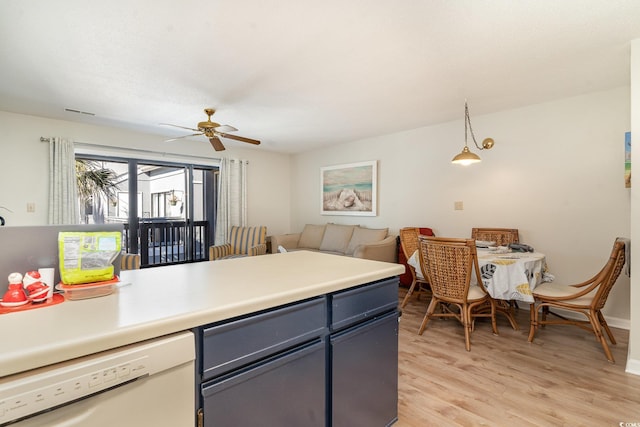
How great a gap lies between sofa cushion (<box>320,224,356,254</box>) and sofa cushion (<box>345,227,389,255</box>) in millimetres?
98

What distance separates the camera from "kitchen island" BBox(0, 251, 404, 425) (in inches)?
27.9

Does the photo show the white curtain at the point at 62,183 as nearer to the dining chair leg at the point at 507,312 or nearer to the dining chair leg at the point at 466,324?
the dining chair leg at the point at 466,324

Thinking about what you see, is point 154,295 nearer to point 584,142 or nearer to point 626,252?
point 626,252

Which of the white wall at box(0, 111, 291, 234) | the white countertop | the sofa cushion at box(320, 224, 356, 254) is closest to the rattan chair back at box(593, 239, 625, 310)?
the white countertop

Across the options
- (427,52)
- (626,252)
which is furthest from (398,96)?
(626,252)

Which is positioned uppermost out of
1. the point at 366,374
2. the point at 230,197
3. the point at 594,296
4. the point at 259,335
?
the point at 230,197

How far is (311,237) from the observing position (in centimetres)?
568

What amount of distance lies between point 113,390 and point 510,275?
8.96 feet

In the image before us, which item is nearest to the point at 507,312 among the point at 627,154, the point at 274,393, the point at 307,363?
the point at 627,154

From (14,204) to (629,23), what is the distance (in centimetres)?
612

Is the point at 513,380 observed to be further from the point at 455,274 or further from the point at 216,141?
the point at 216,141

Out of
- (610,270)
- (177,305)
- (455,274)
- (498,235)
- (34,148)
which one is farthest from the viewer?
(34,148)

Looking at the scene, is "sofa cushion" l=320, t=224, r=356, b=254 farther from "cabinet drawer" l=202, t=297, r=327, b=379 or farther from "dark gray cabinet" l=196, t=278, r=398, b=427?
"cabinet drawer" l=202, t=297, r=327, b=379

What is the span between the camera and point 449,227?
4.20 meters
